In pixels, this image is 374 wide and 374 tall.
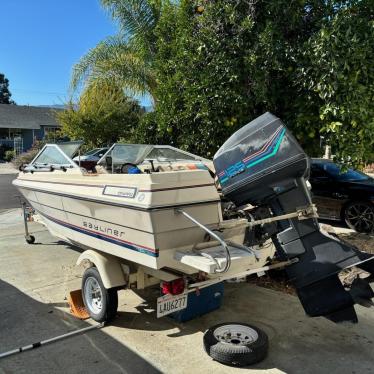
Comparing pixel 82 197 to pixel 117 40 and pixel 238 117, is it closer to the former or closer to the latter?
pixel 238 117

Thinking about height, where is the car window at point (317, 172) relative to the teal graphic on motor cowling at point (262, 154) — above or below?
below

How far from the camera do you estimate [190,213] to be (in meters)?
3.70

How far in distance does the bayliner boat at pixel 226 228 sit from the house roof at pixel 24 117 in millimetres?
44372

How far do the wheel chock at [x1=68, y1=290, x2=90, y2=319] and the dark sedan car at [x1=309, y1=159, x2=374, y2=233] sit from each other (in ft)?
19.2

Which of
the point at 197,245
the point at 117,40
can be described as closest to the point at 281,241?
the point at 197,245

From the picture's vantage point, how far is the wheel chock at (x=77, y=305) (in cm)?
480

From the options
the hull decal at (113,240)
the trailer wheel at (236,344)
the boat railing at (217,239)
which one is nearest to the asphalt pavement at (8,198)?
the hull decal at (113,240)

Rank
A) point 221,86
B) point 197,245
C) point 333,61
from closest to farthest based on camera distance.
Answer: point 197,245, point 333,61, point 221,86

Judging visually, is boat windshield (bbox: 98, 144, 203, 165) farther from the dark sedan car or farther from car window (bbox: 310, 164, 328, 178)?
car window (bbox: 310, 164, 328, 178)

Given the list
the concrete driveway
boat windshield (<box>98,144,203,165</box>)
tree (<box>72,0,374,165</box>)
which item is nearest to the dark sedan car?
tree (<box>72,0,374,165</box>)

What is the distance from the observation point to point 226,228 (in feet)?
12.8

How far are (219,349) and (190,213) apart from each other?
3.95 ft

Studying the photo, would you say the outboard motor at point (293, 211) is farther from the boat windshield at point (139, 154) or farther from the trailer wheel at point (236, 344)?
the boat windshield at point (139, 154)

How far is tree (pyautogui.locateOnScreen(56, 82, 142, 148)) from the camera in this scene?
64.7ft
